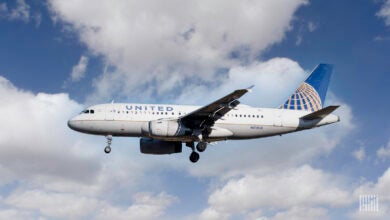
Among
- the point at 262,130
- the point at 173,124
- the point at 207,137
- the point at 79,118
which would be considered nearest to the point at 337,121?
the point at 262,130

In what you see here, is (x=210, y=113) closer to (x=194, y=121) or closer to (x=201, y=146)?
(x=194, y=121)

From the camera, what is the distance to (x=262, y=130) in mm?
34406

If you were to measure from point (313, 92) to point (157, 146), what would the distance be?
51.6ft

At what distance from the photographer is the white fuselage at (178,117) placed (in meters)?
32.8

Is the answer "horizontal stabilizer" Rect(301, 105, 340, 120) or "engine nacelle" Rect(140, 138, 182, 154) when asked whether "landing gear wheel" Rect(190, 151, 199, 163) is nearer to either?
"engine nacelle" Rect(140, 138, 182, 154)

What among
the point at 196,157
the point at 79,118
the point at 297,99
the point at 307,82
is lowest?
the point at 196,157

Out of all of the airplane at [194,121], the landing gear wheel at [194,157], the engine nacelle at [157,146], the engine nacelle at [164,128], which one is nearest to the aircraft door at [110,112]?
the airplane at [194,121]

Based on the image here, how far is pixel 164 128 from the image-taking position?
103 ft

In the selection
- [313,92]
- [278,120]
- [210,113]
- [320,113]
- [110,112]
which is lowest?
[210,113]

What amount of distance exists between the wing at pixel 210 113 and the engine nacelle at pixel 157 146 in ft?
17.2

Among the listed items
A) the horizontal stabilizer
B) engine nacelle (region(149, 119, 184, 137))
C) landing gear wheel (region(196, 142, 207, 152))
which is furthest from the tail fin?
engine nacelle (region(149, 119, 184, 137))

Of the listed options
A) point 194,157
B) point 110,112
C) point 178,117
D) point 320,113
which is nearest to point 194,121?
point 178,117

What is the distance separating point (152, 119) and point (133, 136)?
2.03 metres

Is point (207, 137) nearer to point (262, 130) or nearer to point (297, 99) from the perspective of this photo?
point (262, 130)
